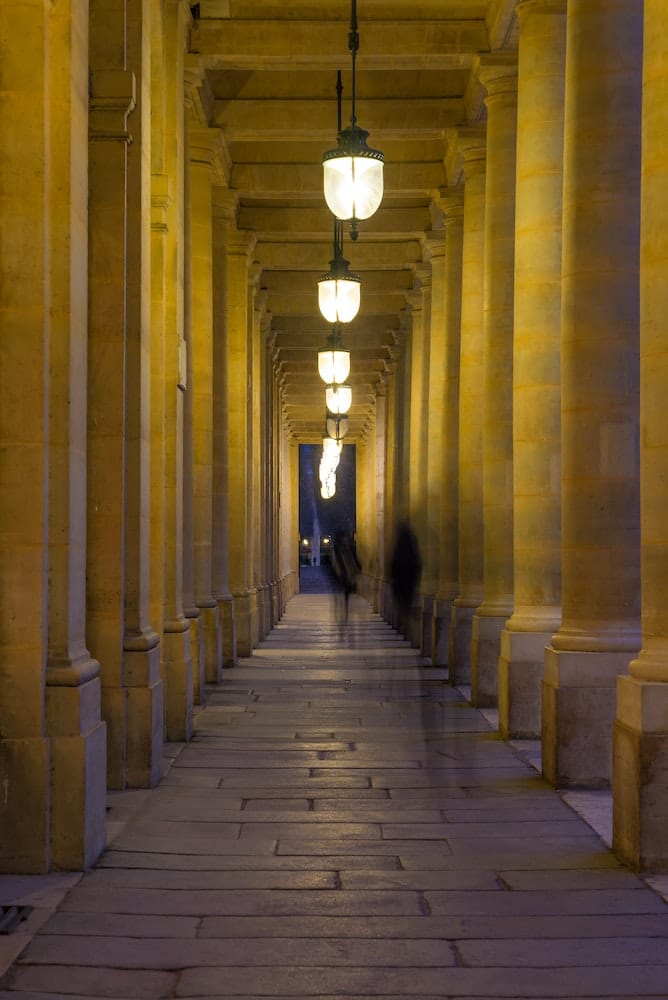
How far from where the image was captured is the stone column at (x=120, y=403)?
10.6 metres

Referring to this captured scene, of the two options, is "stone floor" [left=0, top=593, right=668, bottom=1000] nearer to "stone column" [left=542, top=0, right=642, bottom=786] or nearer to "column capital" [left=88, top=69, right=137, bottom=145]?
"stone column" [left=542, top=0, right=642, bottom=786]

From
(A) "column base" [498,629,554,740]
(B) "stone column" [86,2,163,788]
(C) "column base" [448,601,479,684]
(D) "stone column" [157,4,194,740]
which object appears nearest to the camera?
(B) "stone column" [86,2,163,788]

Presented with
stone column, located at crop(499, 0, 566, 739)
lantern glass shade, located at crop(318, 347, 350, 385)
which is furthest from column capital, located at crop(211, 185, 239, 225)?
stone column, located at crop(499, 0, 566, 739)

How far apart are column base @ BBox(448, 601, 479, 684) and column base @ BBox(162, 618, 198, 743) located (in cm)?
695

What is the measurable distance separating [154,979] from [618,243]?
7.38 metres

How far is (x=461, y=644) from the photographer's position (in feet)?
66.3

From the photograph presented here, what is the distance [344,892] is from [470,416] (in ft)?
43.6

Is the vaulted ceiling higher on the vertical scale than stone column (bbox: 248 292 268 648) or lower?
higher

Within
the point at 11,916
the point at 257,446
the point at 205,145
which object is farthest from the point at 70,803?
the point at 257,446

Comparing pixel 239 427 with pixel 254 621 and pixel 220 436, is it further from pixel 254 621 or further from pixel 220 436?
pixel 254 621

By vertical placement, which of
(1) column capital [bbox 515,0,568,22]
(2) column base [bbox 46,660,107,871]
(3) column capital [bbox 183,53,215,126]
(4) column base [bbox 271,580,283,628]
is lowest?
(4) column base [bbox 271,580,283,628]

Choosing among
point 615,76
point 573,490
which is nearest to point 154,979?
point 573,490

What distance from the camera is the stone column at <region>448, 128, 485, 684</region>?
793 inches

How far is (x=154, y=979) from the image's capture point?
6.13m
